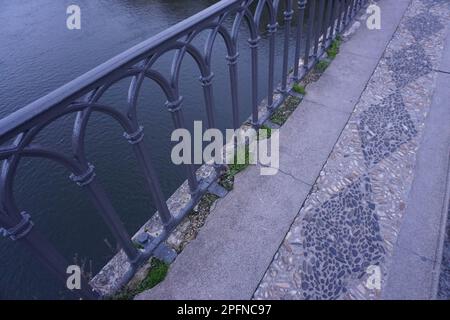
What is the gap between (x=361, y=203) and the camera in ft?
8.01

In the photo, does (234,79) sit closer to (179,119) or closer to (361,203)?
(179,119)

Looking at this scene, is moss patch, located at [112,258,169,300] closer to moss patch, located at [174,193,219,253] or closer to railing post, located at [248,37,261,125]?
moss patch, located at [174,193,219,253]

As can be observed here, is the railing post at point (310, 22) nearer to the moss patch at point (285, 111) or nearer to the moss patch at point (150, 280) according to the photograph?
the moss patch at point (285, 111)

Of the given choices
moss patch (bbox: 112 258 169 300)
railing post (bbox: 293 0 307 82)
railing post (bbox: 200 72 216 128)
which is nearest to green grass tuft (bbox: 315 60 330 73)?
railing post (bbox: 293 0 307 82)

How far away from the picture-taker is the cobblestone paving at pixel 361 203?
205cm

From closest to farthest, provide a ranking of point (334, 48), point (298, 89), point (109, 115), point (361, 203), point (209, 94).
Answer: point (109, 115)
point (209, 94)
point (361, 203)
point (298, 89)
point (334, 48)

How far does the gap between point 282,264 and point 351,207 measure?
722 mm

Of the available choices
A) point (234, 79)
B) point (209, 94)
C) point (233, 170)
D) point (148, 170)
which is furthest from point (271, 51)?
point (148, 170)

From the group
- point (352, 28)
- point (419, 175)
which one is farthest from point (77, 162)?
point (352, 28)

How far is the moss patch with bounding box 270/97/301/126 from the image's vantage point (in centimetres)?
319

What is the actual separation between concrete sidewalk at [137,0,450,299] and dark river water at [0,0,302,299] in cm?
95

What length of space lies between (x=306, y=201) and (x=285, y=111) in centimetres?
115

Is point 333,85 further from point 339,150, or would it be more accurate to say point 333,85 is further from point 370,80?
point 339,150

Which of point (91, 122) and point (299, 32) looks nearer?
point (299, 32)
